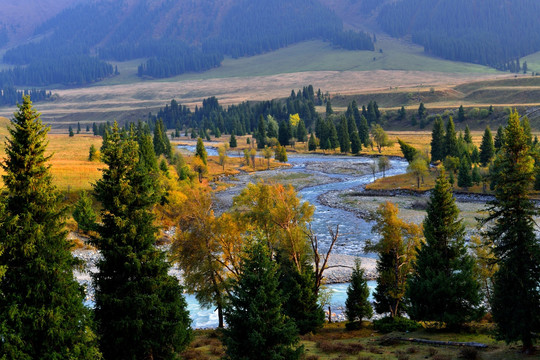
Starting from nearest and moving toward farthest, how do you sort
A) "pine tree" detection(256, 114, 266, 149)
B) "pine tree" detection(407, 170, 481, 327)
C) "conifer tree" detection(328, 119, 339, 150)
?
"pine tree" detection(407, 170, 481, 327) → "conifer tree" detection(328, 119, 339, 150) → "pine tree" detection(256, 114, 266, 149)

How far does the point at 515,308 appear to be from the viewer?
28250 millimetres

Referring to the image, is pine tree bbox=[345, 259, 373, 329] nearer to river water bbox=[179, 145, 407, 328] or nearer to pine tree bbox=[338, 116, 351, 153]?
river water bbox=[179, 145, 407, 328]

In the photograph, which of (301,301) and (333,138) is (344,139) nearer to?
(333,138)

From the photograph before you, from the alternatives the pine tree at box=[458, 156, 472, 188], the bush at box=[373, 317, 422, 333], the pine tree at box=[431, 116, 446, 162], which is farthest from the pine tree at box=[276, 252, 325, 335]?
the pine tree at box=[431, 116, 446, 162]

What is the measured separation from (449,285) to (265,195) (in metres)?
15.9

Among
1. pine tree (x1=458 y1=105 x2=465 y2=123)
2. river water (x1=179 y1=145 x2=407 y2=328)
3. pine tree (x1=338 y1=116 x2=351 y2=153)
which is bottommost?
river water (x1=179 y1=145 x2=407 y2=328)

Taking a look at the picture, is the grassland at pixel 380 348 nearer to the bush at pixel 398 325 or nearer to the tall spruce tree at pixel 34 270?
the bush at pixel 398 325

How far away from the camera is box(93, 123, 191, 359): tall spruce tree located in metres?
25.3

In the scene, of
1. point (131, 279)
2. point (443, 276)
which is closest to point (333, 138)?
point (443, 276)

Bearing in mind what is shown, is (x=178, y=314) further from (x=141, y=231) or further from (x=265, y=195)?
(x=265, y=195)

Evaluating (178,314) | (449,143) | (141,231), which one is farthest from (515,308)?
(449,143)

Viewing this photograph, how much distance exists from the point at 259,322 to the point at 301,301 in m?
15.9

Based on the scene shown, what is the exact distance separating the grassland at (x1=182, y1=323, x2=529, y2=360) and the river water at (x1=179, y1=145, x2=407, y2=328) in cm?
923

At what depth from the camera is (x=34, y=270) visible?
21000mm
